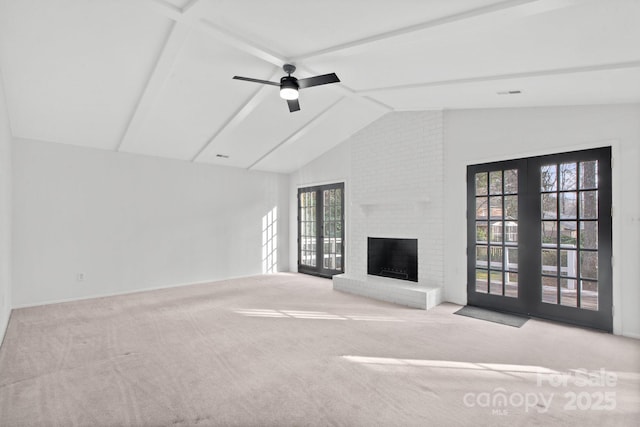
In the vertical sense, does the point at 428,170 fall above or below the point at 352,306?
above

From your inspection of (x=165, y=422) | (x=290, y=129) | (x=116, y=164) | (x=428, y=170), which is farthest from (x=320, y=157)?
(x=165, y=422)

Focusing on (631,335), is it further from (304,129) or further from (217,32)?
(217,32)

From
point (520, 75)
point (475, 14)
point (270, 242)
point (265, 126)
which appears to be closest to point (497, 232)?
point (520, 75)

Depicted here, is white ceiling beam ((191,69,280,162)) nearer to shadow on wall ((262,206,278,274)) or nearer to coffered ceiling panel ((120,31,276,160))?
coffered ceiling panel ((120,31,276,160))

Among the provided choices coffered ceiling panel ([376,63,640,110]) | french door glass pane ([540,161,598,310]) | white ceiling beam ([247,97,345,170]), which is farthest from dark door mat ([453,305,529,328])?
white ceiling beam ([247,97,345,170])

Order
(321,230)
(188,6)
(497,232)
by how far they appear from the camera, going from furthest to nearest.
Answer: (321,230) → (497,232) → (188,6)

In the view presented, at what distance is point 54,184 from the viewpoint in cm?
501

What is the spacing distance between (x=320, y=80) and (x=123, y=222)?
4587 mm

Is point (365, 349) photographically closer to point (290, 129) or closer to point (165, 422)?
point (165, 422)

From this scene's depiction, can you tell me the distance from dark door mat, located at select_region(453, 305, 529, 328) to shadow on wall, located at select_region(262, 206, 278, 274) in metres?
4.56

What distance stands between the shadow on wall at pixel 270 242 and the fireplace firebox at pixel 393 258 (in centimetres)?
272

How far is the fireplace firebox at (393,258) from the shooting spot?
5434 mm

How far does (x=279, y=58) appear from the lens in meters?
3.33

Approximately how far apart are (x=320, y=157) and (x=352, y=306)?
369cm
